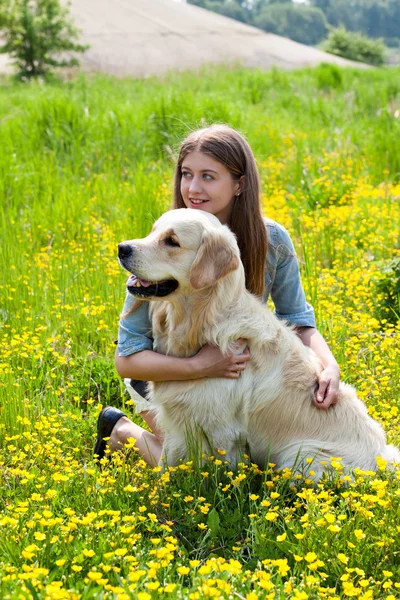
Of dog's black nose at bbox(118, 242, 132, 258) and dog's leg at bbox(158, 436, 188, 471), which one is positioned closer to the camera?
dog's black nose at bbox(118, 242, 132, 258)

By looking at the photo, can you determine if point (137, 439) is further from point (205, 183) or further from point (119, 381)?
point (205, 183)

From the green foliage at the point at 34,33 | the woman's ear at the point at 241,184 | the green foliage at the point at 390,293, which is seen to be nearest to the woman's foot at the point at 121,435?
the woman's ear at the point at 241,184

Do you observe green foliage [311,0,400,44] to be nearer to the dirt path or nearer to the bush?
the bush

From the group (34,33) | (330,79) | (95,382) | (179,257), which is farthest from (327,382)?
(34,33)

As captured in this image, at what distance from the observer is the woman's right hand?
2.79 metres

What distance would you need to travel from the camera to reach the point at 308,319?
3.40 metres

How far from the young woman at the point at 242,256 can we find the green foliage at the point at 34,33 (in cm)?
1425

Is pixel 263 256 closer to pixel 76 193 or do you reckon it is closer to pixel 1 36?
pixel 76 193

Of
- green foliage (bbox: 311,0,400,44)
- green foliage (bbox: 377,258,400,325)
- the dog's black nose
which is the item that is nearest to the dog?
the dog's black nose

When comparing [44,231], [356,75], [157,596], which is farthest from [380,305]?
[356,75]

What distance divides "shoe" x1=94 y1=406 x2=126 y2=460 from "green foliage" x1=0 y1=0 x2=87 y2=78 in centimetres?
1448

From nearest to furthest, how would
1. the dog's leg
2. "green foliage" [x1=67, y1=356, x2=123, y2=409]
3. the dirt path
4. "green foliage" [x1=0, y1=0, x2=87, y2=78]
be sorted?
the dog's leg → "green foliage" [x1=67, y1=356, x2=123, y2=409] → "green foliage" [x1=0, y1=0, x2=87, y2=78] → the dirt path

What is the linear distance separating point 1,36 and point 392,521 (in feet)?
53.7

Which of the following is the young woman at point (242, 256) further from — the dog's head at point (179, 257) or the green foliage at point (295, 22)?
the green foliage at point (295, 22)
